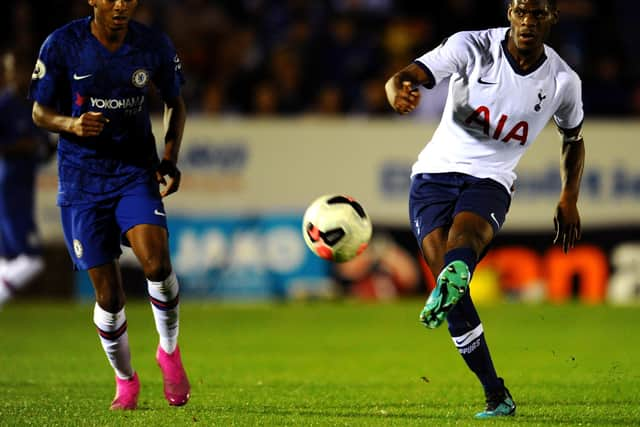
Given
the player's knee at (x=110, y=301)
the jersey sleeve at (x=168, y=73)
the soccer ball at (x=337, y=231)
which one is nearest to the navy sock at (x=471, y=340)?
the soccer ball at (x=337, y=231)

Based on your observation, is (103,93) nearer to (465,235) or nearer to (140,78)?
(140,78)

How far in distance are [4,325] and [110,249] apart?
24.2 feet

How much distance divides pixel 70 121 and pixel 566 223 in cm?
298

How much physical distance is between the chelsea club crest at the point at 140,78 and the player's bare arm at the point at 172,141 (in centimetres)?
37

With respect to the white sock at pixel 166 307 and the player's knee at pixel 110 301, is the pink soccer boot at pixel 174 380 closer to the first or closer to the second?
the white sock at pixel 166 307

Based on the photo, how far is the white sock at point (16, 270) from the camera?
42.7 feet

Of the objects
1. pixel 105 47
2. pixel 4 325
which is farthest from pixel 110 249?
pixel 4 325

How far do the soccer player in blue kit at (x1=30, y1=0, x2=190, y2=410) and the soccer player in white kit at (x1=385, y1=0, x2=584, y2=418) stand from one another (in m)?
1.60

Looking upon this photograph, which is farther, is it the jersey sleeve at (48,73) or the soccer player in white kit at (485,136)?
the jersey sleeve at (48,73)

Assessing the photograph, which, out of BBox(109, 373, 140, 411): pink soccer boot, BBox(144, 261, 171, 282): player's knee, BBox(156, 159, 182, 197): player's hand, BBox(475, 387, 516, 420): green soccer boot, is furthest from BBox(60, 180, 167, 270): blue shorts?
BBox(475, 387, 516, 420): green soccer boot

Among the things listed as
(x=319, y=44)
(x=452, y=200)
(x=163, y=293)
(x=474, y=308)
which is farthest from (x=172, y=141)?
(x=319, y=44)

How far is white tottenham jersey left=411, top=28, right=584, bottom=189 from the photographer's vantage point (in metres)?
7.34

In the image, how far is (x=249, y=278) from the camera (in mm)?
17625

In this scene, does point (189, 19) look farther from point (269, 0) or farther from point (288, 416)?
point (288, 416)
